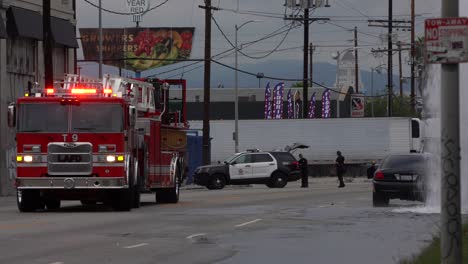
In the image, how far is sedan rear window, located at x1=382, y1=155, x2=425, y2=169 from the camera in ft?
88.1

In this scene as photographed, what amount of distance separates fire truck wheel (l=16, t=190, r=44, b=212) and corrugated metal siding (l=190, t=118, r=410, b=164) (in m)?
35.9

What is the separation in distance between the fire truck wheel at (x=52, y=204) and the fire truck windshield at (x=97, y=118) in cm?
329

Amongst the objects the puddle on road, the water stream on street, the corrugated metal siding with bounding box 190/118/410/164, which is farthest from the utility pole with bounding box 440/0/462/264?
the corrugated metal siding with bounding box 190/118/410/164

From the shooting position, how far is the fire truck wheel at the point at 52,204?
26656mm

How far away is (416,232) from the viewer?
61.8 ft

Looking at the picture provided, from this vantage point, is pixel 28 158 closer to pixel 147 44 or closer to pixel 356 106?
pixel 147 44

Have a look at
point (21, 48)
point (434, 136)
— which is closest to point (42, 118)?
point (434, 136)

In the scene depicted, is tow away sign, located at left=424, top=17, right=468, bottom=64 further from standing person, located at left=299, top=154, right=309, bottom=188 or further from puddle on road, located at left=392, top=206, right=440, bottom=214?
standing person, located at left=299, top=154, right=309, bottom=188

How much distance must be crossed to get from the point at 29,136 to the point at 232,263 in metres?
11.4

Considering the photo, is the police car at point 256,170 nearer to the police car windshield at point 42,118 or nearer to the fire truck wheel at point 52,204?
the fire truck wheel at point 52,204

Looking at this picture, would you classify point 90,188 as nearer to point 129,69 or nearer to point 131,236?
point 131,236

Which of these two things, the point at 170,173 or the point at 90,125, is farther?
the point at 170,173

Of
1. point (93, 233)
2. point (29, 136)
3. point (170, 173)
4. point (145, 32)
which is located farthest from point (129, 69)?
point (93, 233)

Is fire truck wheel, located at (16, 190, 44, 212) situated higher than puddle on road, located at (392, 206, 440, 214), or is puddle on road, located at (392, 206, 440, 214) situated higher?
fire truck wheel, located at (16, 190, 44, 212)
